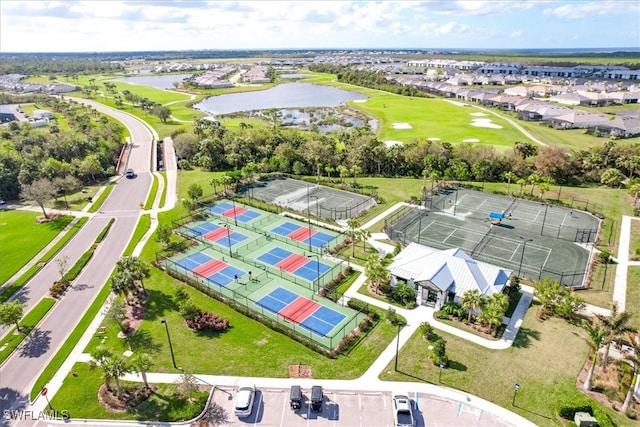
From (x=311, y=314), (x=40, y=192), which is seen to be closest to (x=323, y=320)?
(x=311, y=314)

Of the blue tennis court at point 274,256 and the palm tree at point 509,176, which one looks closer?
the blue tennis court at point 274,256

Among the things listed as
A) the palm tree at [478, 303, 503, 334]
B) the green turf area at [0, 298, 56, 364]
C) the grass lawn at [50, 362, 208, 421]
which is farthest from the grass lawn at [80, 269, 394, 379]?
the palm tree at [478, 303, 503, 334]

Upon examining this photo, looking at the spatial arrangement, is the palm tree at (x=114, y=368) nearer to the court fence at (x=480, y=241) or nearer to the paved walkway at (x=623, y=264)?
the court fence at (x=480, y=241)

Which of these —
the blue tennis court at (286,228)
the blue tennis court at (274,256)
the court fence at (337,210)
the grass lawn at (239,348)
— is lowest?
the grass lawn at (239,348)

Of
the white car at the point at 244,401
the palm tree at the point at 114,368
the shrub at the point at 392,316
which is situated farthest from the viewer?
the shrub at the point at 392,316

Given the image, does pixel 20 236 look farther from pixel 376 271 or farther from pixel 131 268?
pixel 376 271

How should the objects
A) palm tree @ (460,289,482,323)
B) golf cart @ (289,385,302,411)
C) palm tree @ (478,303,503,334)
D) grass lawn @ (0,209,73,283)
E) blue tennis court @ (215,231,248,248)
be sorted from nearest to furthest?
golf cart @ (289,385,302,411)
palm tree @ (478,303,503,334)
palm tree @ (460,289,482,323)
grass lawn @ (0,209,73,283)
blue tennis court @ (215,231,248,248)

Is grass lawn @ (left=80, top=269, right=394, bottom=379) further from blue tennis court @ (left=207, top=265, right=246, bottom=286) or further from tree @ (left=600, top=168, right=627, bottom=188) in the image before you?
tree @ (left=600, top=168, right=627, bottom=188)

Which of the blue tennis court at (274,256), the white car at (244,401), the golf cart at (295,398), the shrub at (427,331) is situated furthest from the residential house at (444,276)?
the white car at (244,401)
